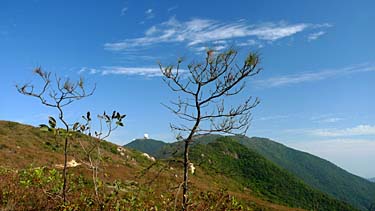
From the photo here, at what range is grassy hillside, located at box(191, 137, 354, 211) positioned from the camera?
421 ft

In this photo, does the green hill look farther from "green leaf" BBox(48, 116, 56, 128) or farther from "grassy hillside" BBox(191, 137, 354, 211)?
"green leaf" BBox(48, 116, 56, 128)

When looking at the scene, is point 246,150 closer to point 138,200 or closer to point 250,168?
point 250,168

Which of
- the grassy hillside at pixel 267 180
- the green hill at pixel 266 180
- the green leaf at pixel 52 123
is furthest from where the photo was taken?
the grassy hillside at pixel 267 180

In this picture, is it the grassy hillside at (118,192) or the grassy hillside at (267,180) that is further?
the grassy hillside at (267,180)

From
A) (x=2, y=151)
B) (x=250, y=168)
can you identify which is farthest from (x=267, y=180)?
(x=2, y=151)

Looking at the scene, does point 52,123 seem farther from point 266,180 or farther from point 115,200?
point 266,180

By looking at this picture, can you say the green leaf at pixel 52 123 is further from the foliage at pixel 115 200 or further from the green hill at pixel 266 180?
the green hill at pixel 266 180

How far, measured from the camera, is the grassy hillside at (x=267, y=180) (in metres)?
128

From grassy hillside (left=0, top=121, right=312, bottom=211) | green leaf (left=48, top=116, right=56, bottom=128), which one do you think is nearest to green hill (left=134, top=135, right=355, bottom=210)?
grassy hillside (left=0, top=121, right=312, bottom=211)

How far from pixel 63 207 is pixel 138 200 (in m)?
1.68

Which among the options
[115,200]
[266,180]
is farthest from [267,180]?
[115,200]

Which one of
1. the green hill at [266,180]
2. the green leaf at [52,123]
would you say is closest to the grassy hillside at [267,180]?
the green hill at [266,180]

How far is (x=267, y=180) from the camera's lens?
462 ft

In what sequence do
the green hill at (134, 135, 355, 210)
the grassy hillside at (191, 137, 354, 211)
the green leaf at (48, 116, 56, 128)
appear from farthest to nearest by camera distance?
the grassy hillside at (191, 137, 354, 211) < the green hill at (134, 135, 355, 210) < the green leaf at (48, 116, 56, 128)
